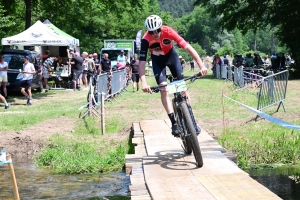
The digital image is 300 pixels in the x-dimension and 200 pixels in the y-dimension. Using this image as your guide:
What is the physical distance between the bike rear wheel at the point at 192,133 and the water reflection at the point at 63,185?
3.75 feet

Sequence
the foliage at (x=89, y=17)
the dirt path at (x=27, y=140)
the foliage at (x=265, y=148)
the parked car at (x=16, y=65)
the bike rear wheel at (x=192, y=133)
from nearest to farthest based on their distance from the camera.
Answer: the bike rear wheel at (x=192, y=133) → the foliage at (x=265, y=148) → the dirt path at (x=27, y=140) → the parked car at (x=16, y=65) → the foliage at (x=89, y=17)

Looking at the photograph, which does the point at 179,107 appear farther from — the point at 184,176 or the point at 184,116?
the point at 184,176

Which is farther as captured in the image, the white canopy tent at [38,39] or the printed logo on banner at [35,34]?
the printed logo on banner at [35,34]

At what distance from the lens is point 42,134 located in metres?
12.4

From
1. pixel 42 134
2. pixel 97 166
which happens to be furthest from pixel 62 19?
pixel 97 166

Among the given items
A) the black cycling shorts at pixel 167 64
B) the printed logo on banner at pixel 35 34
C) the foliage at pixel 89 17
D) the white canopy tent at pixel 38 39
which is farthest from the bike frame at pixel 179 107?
the foliage at pixel 89 17

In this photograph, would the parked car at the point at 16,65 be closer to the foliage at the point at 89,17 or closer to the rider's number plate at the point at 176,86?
the foliage at the point at 89,17

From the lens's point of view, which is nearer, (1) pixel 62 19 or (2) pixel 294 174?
(2) pixel 294 174

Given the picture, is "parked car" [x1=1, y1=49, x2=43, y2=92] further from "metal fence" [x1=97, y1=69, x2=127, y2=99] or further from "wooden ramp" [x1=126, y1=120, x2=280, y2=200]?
"wooden ramp" [x1=126, y1=120, x2=280, y2=200]

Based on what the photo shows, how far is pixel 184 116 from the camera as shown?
7.48 m

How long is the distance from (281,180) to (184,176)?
88.4 inches

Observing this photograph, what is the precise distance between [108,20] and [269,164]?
167 ft

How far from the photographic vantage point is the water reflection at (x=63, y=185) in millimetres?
7824

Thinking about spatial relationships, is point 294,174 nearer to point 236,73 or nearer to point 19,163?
point 19,163
